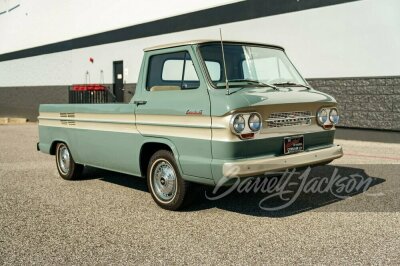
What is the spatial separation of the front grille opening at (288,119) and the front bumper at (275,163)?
14.1 inches

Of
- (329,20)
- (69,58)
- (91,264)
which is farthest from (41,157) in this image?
(69,58)

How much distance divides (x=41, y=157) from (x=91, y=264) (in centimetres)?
692

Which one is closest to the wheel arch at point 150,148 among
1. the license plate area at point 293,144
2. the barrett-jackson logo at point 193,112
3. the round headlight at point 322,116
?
the barrett-jackson logo at point 193,112

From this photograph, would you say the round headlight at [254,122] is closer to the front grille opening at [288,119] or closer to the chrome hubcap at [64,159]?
the front grille opening at [288,119]

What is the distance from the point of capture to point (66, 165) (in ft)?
24.0

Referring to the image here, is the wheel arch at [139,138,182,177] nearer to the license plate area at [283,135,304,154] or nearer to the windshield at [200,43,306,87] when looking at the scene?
the windshield at [200,43,306,87]

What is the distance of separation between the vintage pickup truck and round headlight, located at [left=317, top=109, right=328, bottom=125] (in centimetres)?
1

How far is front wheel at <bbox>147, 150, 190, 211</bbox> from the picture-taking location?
5.00 metres

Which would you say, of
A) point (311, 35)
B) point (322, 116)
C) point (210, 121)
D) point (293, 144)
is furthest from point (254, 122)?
point (311, 35)

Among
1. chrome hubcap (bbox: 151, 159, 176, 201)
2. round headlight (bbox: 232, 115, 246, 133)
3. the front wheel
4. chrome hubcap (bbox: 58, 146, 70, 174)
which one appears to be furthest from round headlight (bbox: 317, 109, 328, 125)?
chrome hubcap (bbox: 58, 146, 70, 174)

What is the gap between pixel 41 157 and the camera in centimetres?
995

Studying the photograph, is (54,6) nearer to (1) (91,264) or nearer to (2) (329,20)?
(2) (329,20)

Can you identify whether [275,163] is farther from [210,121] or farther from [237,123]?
[210,121]

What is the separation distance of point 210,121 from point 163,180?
118 cm
